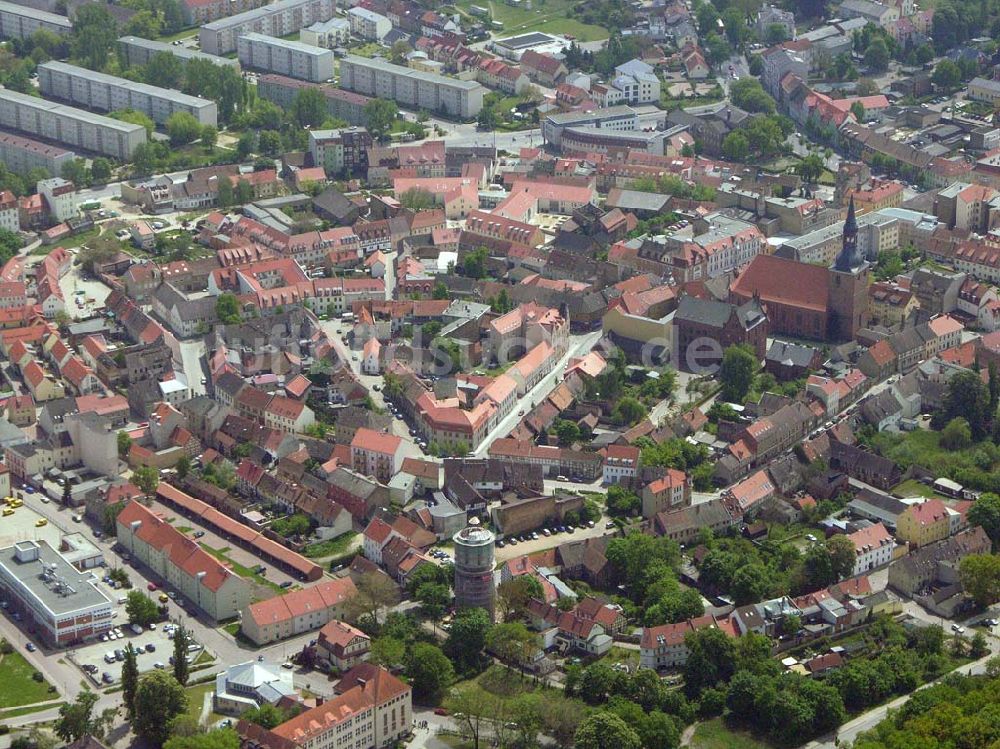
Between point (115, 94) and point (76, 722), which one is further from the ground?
point (76, 722)

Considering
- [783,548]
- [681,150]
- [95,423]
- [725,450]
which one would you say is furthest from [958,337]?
[95,423]

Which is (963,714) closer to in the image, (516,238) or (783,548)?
(783,548)

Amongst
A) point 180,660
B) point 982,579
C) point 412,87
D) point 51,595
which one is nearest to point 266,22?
point 412,87

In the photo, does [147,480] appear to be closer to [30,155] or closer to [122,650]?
[122,650]

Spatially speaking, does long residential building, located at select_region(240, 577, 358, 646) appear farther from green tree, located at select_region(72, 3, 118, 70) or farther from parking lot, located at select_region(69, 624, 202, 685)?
green tree, located at select_region(72, 3, 118, 70)

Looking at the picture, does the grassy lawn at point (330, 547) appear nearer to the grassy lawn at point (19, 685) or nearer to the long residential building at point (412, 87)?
the grassy lawn at point (19, 685)

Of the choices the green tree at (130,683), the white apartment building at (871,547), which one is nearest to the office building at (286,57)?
the white apartment building at (871,547)

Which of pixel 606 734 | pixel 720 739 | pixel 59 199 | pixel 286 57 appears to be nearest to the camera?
Answer: pixel 606 734
